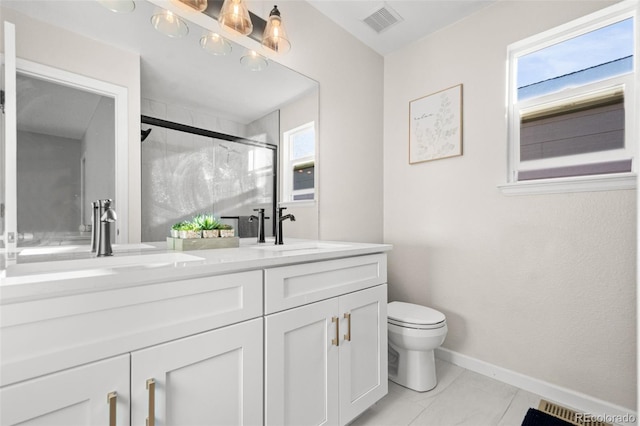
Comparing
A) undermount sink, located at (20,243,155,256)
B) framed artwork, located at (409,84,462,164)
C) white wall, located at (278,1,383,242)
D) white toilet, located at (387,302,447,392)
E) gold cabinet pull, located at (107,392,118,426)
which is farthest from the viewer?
framed artwork, located at (409,84,462,164)

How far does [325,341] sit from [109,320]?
0.83 meters

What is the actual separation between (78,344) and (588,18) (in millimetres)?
2701

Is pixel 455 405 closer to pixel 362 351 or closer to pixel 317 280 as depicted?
pixel 362 351

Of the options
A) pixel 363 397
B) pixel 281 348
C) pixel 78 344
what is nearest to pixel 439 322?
pixel 363 397

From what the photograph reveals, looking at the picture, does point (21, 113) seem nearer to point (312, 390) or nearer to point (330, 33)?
point (312, 390)

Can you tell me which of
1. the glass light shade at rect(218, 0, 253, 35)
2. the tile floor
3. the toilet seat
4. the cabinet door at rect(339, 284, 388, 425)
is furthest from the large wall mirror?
the tile floor

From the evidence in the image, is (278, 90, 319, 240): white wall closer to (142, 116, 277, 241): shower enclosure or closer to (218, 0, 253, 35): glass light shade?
(142, 116, 277, 241): shower enclosure

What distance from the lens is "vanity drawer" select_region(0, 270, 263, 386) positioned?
67 centimetres

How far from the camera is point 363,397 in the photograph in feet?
4.85

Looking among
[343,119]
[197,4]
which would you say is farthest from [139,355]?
[343,119]

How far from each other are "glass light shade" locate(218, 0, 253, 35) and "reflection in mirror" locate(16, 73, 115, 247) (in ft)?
2.40

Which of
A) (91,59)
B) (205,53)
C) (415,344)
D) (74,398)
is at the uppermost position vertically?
(205,53)

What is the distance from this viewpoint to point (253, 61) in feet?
5.78

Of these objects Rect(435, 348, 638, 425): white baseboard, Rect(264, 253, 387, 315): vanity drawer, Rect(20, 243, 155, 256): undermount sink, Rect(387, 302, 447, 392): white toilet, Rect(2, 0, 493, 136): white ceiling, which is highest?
Rect(2, 0, 493, 136): white ceiling
